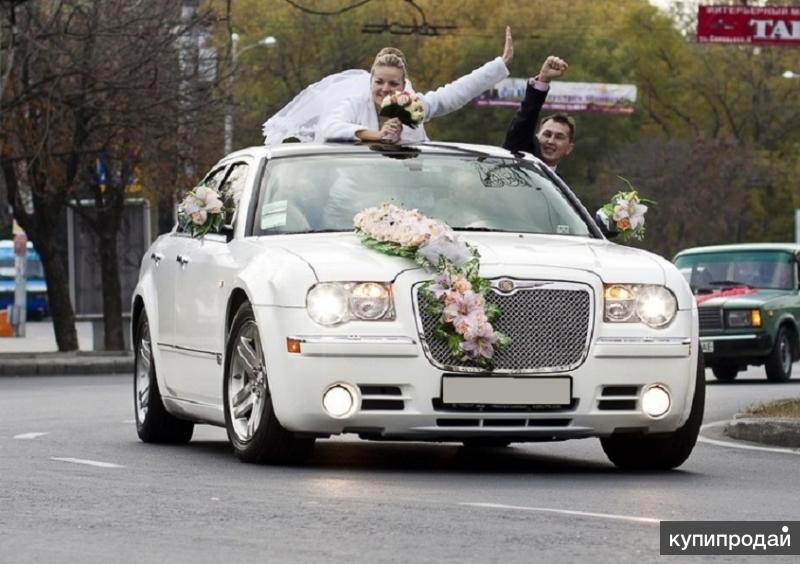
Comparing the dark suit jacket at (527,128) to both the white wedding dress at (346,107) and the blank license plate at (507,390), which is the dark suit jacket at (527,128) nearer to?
the white wedding dress at (346,107)

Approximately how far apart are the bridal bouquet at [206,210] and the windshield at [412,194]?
1.15 feet

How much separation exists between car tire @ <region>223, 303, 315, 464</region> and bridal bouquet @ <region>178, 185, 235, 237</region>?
114 cm

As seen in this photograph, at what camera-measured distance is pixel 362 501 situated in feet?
32.1

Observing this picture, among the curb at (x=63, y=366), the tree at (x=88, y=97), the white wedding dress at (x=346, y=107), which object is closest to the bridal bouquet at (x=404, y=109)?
the white wedding dress at (x=346, y=107)

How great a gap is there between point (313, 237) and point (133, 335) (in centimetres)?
289

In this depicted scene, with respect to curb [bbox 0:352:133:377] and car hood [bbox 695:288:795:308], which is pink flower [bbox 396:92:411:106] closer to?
car hood [bbox 695:288:795:308]

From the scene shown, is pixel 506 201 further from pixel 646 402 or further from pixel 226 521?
pixel 226 521

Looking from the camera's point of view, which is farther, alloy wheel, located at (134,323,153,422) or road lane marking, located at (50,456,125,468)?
alloy wheel, located at (134,323,153,422)

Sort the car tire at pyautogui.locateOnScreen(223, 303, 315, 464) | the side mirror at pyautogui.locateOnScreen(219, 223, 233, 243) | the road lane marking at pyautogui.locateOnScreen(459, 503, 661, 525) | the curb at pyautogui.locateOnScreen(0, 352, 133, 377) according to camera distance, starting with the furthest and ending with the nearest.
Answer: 1. the curb at pyautogui.locateOnScreen(0, 352, 133, 377)
2. the side mirror at pyautogui.locateOnScreen(219, 223, 233, 243)
3. the car tire at pyautogui.locateOnScreen(223, 303, 315, 464)
4. the road lane marking at pyautogui.locateOnScreen(459, 503, 661, 525)

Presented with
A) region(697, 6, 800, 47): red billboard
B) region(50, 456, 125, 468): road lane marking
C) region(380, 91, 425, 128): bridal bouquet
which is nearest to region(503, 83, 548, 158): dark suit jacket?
region(380, 91, 425, 128): bridal bouquet

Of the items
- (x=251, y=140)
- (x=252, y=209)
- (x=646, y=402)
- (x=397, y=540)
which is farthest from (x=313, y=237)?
(x=251, y=140)

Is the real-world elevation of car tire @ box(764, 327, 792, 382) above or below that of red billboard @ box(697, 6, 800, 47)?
below

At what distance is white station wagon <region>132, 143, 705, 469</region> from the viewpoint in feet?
36.8

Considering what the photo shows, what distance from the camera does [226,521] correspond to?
897 cm
